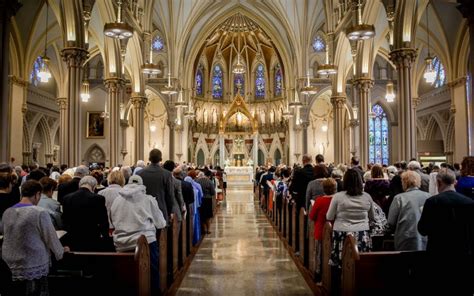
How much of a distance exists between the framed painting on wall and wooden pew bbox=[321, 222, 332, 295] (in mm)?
29369

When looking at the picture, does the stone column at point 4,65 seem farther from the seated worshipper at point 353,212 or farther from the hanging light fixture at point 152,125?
the hanging light fixture at point 152,125

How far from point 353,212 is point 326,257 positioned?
1024 mm

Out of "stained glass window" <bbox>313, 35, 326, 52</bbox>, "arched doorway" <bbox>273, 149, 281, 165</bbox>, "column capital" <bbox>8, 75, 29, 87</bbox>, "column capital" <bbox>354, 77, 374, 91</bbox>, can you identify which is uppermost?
"stained glass window" <bbox>313, 35, 326, 52</bbox>

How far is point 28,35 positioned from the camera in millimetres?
21062

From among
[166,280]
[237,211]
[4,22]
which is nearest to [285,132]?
[237,211]

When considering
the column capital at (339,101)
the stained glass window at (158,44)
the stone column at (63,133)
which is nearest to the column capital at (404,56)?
the column capital at (339,101)

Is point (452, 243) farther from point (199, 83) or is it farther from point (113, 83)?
point (199, 83)

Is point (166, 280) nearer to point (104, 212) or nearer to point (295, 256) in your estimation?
point (104, 212)

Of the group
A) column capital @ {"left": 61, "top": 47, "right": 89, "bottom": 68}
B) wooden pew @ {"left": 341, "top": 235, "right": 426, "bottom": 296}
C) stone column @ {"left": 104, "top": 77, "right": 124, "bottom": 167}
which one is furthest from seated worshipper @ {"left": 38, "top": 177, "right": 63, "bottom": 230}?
stone column @ {"left": 104, "top": 77, "right": 124, "bottom": 167}

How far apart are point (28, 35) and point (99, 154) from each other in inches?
550

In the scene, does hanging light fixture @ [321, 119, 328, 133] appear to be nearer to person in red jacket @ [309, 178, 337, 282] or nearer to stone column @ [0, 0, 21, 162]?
stone column @ [0, 0, 21, 162]

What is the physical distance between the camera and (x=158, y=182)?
643 cm

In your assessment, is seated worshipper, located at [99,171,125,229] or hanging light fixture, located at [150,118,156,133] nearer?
seated worshipper, located at [99,171,125,229]

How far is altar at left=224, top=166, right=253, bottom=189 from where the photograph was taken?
33844mm
